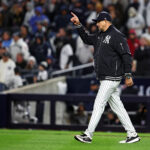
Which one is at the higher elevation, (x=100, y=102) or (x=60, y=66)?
(x=60, y=66)

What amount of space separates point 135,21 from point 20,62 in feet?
12.0

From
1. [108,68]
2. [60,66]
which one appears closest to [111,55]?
[108,68]

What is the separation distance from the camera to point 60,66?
17.1m

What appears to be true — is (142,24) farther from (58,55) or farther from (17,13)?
(17,13)

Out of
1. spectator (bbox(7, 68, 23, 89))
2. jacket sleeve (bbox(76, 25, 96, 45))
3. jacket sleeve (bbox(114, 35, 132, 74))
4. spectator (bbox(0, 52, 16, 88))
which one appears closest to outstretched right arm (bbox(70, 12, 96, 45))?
jacket sleeve (bbox(76, 25, 96, 45))

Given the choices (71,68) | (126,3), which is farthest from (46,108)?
(126,3)

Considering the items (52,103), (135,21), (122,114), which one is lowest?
(52,103)

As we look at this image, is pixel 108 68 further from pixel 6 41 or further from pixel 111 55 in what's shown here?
pixel 6 41

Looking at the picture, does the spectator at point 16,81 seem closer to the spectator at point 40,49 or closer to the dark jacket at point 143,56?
the spectator at point 40,49

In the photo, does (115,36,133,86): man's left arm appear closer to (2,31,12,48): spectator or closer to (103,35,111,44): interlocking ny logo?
(103,35,111,44): interlocking ny logo

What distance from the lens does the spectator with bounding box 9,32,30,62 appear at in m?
17.0

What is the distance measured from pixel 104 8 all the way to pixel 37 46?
2.39 m

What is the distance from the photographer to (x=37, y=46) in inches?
669

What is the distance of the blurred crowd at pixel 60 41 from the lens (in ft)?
51.4
